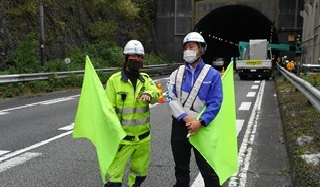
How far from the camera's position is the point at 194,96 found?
149 inches

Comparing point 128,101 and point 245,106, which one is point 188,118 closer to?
point 128,101

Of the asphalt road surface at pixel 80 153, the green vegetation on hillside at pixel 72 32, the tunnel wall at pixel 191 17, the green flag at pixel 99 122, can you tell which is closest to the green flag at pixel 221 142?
the green flag at pixel 99 122

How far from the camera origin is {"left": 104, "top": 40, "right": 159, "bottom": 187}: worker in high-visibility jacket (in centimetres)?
387

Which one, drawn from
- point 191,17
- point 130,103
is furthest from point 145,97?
point 191,17

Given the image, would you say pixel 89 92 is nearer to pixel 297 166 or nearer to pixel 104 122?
pixel 104 122

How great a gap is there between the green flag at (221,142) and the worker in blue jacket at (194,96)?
90mm

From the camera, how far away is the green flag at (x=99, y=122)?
3756 mm

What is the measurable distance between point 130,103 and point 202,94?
739 millimetres

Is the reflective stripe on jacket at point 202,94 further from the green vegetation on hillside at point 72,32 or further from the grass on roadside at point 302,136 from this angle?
the green vegetation on hillside at point 72,32

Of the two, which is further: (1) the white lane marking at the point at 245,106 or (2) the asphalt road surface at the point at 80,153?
(1) the white lane marking at the point at 245,106

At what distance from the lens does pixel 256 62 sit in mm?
27688

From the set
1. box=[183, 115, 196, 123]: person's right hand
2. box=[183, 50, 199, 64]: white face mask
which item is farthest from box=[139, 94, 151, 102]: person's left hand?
box=[183, 50, 199, 64]: white face mask

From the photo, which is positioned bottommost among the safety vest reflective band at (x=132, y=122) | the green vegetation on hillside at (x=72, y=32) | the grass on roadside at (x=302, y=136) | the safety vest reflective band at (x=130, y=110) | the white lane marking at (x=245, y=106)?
the white lane marking at (x=245, y=106)

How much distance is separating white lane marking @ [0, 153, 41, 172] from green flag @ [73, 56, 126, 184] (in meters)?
2.01
